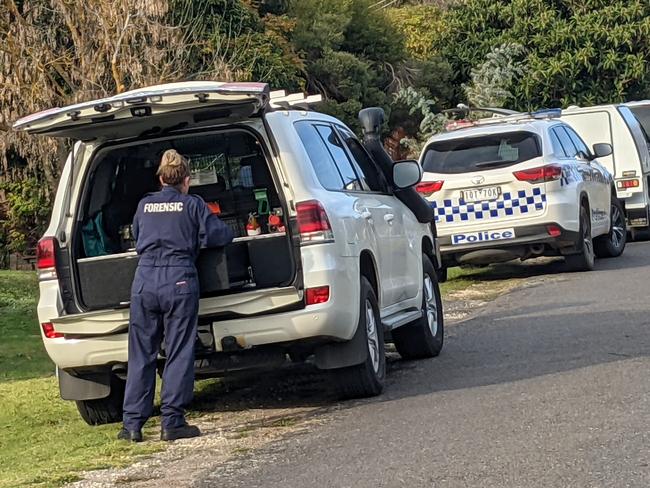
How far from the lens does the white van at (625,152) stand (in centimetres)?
1973

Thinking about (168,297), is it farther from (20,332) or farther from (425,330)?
(20,332)

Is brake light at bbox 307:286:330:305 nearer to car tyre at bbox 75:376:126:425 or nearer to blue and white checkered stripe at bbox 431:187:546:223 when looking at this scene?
car tyre at bbox 75:376:126:425

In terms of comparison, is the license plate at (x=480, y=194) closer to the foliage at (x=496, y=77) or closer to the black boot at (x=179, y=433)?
the black boot at (x=179, y=433)

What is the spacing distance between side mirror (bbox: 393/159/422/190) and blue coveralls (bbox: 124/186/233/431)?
2.58 m

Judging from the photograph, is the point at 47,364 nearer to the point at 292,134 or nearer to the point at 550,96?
the point at 292,134

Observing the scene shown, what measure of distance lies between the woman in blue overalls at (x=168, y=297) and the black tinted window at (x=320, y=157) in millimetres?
1006

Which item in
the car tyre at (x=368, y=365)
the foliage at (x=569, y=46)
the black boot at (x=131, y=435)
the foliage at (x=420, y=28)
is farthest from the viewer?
the foliage at (x=420, y=28)

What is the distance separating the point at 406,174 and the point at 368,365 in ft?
7.02

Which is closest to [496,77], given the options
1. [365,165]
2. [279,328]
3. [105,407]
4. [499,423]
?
[365,165]

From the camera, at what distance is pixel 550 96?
35531mm

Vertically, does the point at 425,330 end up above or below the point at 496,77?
above

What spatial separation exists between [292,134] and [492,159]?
741cm

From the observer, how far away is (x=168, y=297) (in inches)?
299

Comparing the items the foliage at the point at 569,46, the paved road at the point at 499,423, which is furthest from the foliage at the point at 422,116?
the paved road at the point at 499,423
